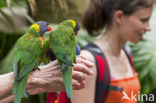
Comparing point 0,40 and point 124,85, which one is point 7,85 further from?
point 0,40

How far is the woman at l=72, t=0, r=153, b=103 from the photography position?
113cm

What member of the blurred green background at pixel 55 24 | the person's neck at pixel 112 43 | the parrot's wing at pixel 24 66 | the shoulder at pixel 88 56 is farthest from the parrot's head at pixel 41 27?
the blurred green background at pixel 55 24

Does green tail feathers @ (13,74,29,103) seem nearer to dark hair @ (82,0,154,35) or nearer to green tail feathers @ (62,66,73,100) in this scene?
green tail feathers @ (62,66,73,100)

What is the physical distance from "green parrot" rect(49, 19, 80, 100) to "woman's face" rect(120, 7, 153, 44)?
59cm

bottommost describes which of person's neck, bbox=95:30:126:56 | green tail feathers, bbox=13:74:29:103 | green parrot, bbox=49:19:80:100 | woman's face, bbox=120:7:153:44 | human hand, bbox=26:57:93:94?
green tail feathers, bbox=13:74:29:103

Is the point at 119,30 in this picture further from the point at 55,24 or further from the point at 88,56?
the point at 55,24

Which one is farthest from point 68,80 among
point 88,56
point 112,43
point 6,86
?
point 112,43

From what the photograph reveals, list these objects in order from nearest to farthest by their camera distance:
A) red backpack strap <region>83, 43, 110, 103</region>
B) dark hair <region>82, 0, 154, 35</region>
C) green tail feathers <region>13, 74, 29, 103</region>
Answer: green tail feathers <region>13, 74, 29, 103</region>
red backpack strap <region>83, 43, 110, 103</region>
dark hair <region>82, 0, 154, 35</region>

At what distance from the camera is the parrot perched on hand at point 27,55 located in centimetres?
69

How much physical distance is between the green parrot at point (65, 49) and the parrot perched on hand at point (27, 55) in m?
0.06

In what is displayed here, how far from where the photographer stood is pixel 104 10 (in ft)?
4.36

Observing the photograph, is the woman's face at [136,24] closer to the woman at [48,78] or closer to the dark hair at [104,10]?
the dark hair at [104,10]

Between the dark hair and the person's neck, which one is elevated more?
the dark hair

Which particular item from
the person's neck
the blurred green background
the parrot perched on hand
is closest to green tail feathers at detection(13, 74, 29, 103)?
the parrot perched on hand
